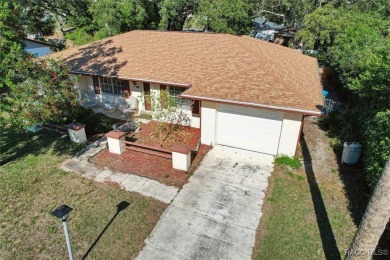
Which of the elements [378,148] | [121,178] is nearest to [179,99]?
[121,178]

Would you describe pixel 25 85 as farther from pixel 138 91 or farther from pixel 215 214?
pixel 215 214

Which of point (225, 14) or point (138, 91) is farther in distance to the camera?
point (225, 14)

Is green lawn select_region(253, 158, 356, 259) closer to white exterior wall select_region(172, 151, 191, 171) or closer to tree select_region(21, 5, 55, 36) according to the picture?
white exterior wall select_region(172, 151, 191, 171)

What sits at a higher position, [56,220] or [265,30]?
[265,30]

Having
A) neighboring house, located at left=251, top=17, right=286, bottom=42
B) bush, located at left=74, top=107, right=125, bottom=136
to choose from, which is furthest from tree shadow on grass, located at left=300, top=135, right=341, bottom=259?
neighboring house, located at left=251, top=17, right=286, bottom=42

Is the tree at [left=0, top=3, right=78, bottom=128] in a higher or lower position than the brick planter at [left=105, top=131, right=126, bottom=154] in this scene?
higher
